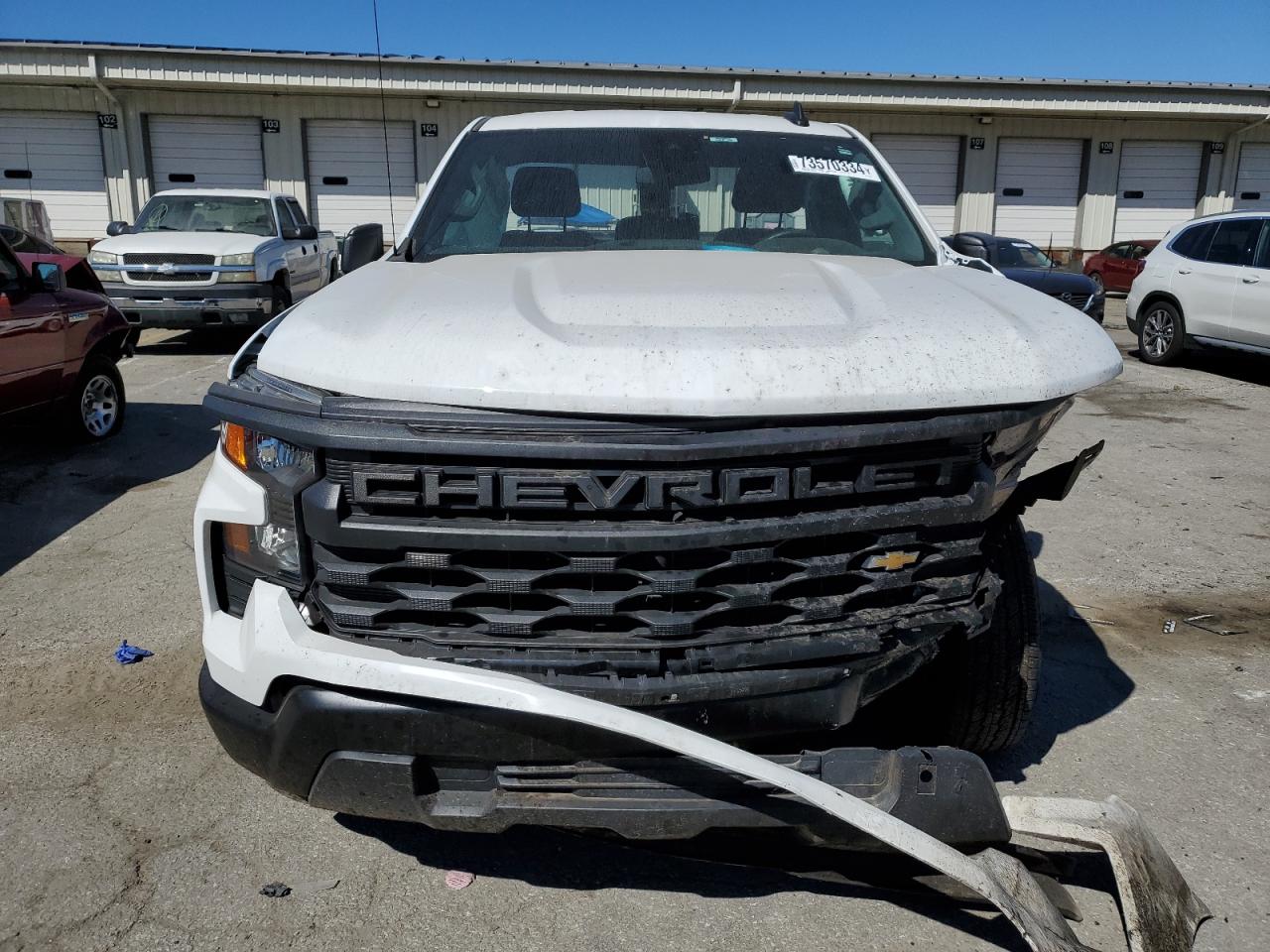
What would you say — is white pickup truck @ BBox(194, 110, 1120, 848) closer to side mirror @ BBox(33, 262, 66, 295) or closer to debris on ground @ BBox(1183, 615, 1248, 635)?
debris on ground @ BBox(1183, 615, 1248, 635)

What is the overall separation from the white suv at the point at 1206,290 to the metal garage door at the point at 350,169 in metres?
14.9

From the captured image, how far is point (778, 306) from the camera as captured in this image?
2490 mm

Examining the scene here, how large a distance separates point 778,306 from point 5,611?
12.6ft

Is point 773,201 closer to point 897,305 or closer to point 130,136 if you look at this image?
point 897,305

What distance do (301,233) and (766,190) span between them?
394 inches

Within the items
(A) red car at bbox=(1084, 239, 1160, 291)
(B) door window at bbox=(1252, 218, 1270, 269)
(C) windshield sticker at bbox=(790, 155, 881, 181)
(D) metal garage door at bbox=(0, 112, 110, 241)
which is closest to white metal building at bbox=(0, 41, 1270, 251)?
(D) metal garage door at bbox=(0, 112, 110, 241)

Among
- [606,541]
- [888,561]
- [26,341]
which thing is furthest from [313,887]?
[26,341]

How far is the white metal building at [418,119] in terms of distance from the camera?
20438mm

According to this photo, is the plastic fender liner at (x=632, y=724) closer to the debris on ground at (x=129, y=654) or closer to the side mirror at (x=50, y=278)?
the debris on ground at (x=129, y=654)

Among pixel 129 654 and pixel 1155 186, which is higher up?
pixel 1155 186

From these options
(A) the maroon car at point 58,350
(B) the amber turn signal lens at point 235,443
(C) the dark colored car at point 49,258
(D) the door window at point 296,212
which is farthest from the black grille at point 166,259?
(B) the amber turn signal lens at point 235,443

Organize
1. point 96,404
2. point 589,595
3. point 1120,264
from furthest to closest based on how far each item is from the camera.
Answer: point 1120,264
point 96,404
point 589,595

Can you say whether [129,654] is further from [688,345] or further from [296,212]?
[296,212]

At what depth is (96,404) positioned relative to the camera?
768 cm
